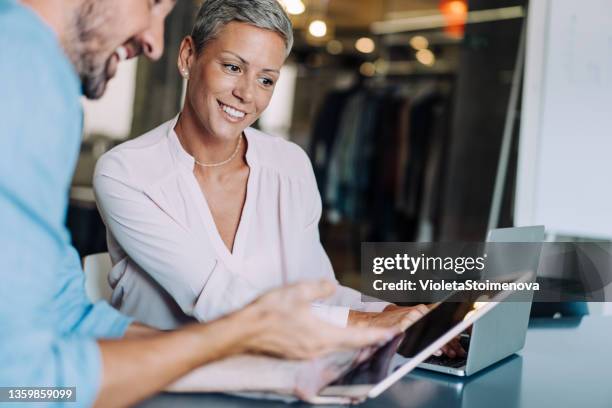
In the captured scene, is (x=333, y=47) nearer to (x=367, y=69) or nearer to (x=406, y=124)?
(x=367, y=69)

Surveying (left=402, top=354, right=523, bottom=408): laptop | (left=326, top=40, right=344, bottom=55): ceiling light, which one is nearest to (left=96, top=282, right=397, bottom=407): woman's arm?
(left=402, top=354, right=523, bottom=408): laptop

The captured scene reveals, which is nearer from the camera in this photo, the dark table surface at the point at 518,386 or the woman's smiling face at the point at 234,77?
the dark table surface at the point at 518,386

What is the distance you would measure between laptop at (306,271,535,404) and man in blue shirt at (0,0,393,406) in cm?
6

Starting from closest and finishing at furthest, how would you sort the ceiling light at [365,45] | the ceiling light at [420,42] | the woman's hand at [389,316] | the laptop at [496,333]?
1. the laptop at [496,333]
2. the woman's hand at [389,316]
3. the ceiling light at [420,42]
4. the ceiling light at [365,45]

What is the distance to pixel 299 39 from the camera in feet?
21.9

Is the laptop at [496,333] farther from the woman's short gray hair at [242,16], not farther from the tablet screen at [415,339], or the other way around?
the woman's short gray hair at [242,16]

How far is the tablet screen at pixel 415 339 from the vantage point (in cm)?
91

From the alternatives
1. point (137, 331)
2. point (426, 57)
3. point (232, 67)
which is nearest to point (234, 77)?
point (232, 67)

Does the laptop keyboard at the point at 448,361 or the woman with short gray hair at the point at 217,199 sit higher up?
the woman with short gray hair at the point at 217,199

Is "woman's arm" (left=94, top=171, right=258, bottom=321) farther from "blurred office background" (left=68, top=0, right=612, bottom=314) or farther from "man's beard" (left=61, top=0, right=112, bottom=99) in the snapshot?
"blurred office background" (left=68, top=0, right=612, bottom=314)

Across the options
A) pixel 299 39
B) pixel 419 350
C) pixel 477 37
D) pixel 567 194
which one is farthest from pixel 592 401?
pixel 299 39

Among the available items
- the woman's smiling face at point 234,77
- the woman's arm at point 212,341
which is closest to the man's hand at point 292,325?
the woman's arm at point 212,341

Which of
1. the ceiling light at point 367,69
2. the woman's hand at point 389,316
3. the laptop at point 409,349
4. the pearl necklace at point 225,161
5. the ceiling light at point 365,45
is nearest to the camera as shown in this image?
the laptop at point 409,349

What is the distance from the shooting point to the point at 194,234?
1479 mm
